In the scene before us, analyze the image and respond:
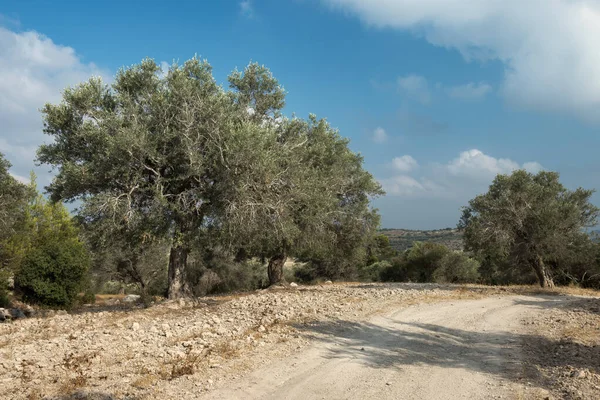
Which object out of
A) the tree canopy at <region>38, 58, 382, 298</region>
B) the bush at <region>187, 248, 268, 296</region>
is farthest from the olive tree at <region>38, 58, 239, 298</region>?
→ the bush at <region>187, 248, 268, 296</region>

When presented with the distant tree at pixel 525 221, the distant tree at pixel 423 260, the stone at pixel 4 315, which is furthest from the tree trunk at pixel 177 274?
the distant tree at pixel 423 260

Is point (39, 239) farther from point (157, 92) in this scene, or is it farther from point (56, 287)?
point (157, 92)

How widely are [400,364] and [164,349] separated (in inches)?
206

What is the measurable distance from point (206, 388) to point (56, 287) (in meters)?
15.5

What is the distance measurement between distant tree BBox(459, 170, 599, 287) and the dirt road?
10.1 m

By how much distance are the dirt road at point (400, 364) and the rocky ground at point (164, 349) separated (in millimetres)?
531

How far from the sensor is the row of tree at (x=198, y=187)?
13250 millimetres

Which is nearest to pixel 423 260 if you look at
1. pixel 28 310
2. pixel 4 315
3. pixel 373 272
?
pixel 373 272

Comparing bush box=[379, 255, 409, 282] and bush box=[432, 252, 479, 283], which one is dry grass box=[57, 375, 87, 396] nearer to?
bush box=[432, 252, 479, 283]

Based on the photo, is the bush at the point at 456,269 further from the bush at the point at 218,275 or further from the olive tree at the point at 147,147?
the olive tree at the point at 147,147

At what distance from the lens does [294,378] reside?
748 centimetres

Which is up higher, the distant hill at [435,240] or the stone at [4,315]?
the distant hill at [435,240]

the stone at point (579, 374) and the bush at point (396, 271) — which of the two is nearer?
the stone at point (579, 374)

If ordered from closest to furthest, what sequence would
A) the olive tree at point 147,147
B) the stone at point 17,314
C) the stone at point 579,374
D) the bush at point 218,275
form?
the stone at point 579,374, the olive tree at point 147,147, the stone at point 17,314, the bush at point 218,275
